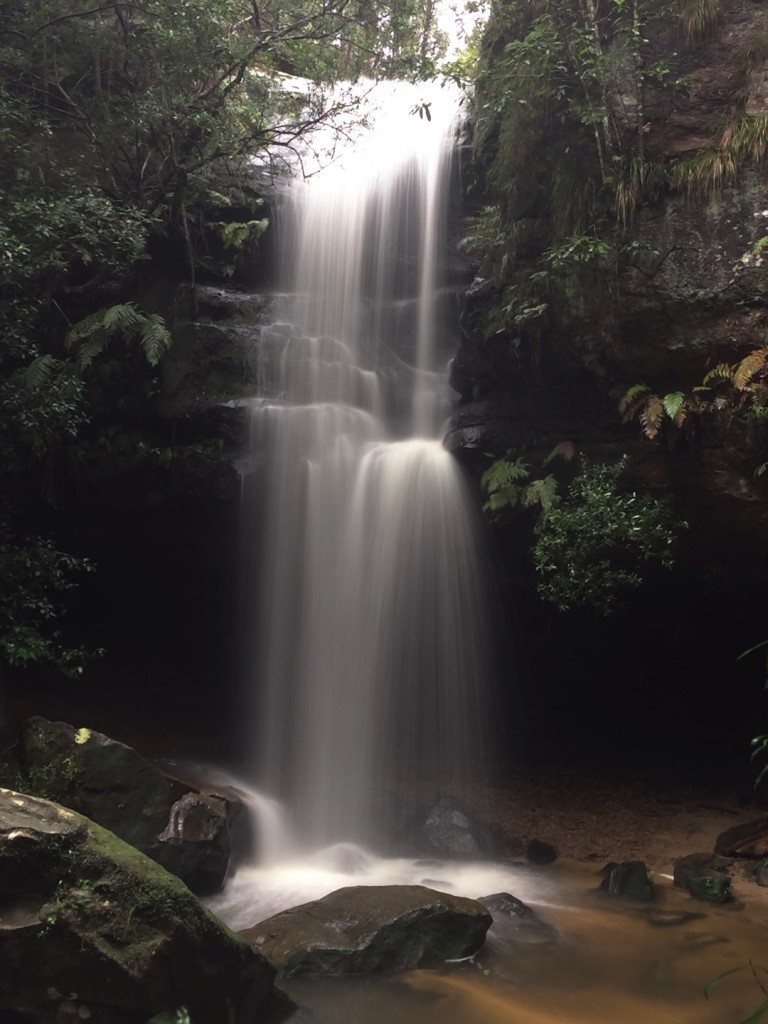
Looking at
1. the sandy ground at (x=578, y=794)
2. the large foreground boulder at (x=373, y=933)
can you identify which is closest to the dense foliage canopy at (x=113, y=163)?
the sandy ground at (x=578, y=794)

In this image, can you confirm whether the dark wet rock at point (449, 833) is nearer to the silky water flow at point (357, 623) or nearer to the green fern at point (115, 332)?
the silky water flow at point (357, 623)

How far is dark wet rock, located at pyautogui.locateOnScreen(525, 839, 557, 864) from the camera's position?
359 inches

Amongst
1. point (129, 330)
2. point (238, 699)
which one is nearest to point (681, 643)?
point (238, 699)

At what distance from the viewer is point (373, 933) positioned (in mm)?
5758

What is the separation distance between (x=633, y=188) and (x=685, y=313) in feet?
5.45

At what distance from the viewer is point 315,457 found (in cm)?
1082

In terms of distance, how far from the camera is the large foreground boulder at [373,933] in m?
5.63

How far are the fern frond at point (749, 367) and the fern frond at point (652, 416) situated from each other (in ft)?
2.62

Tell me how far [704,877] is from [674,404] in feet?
15.3

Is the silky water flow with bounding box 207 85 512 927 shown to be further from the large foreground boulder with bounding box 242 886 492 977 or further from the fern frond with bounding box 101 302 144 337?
the large foreground boulder with bounding box 242 886 492 977

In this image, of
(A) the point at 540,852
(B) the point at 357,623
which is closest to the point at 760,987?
(A) the point at 540,852

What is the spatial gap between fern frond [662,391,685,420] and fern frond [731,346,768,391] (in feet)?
1.90

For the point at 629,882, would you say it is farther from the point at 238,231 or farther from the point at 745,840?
the point at 238,231

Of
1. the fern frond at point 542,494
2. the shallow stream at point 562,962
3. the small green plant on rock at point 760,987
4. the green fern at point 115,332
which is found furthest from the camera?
the green fern at point 115,332
